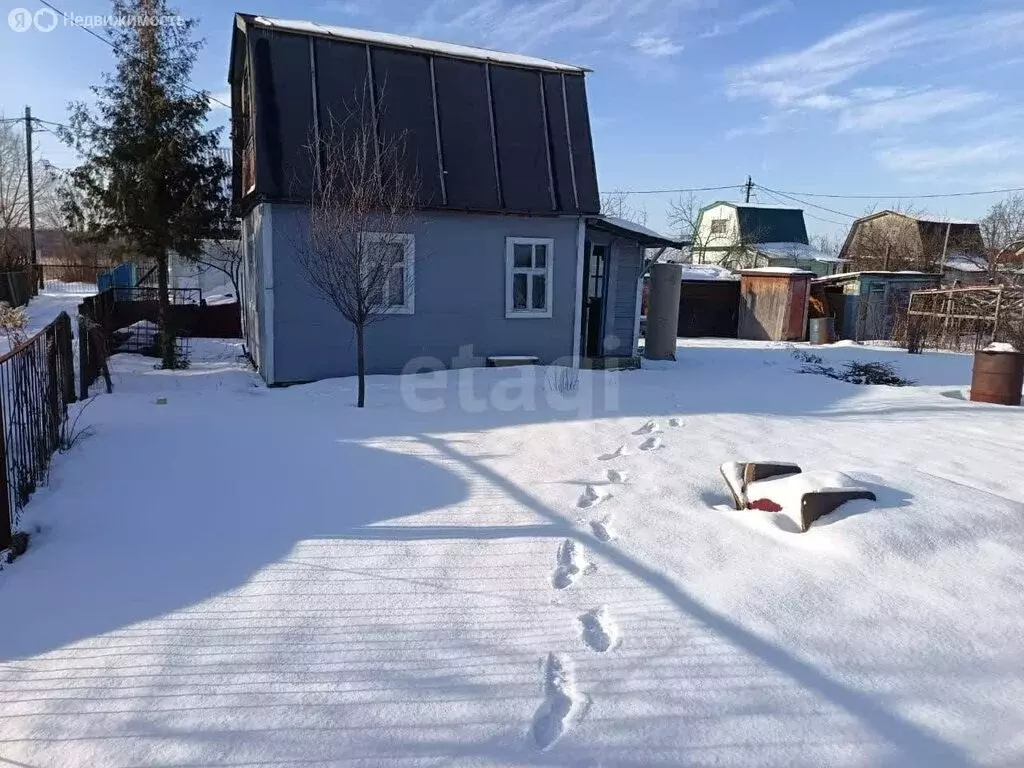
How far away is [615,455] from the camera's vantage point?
6.08 meters

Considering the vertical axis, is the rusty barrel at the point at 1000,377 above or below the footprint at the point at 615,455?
above

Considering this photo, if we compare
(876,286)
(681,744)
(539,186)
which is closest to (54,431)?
(681,744)

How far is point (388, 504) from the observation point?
4707 millimetres

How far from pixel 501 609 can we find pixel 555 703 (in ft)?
2.51

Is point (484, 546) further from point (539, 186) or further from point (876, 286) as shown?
point (876, 286)

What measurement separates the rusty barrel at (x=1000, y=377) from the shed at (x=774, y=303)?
10771mm

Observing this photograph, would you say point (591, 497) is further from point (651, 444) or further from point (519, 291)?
point (519, 291)

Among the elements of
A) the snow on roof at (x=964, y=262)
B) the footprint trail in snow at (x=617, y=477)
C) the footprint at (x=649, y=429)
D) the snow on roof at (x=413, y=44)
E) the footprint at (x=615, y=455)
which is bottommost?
the footprint trail in snow at (x=617, y=477)

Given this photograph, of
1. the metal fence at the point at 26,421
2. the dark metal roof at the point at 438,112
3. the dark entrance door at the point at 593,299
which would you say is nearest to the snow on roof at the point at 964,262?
the dark entrance door at the point at 593,299

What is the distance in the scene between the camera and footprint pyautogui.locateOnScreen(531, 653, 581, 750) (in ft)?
7.92

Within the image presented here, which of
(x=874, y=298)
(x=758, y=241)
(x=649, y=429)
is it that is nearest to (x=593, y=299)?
(x=649, y=429)

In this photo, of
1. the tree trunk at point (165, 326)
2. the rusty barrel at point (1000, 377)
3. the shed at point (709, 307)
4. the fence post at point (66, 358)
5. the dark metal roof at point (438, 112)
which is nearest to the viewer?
the fence post at point (66, 358)

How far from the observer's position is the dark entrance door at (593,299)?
12.3 metres

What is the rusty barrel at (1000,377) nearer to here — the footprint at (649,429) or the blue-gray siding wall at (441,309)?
the footprint at (649,429)
